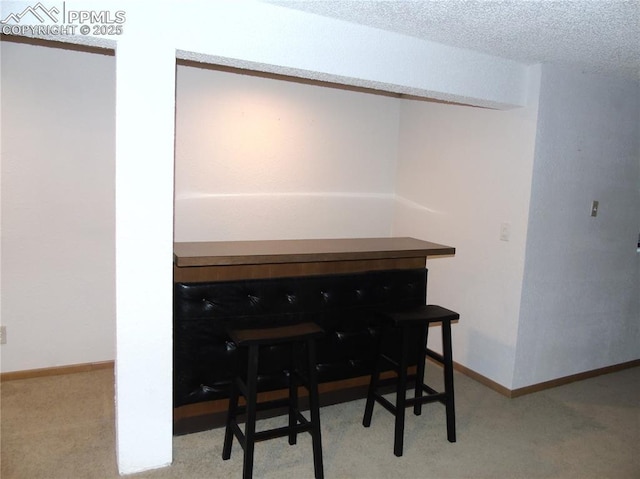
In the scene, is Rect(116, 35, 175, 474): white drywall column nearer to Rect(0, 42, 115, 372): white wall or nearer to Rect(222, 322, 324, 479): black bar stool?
Rect(222, 322, 324, 479): black bar stool

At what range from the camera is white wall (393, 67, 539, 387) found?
317 centimetres

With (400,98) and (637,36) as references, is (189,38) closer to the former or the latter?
(637,36)

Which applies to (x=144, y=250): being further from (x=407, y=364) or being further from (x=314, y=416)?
(x=407, y=364)

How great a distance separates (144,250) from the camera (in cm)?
212

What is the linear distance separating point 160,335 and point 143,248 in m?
0.41

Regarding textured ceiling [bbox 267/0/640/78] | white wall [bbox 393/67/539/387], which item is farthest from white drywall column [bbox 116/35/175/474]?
white wall [bbox 393/67/539/387]

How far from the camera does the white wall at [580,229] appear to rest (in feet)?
10.3

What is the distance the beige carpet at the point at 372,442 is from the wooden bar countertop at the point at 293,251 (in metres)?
0.97

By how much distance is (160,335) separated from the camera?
7.25 ft

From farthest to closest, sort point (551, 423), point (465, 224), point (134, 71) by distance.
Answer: point (465, 224) < point (551, 423) < point (134, 71)

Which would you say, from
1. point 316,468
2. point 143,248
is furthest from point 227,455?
point 143,248

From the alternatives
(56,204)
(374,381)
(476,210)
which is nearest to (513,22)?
(476,210)

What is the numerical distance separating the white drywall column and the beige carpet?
237 mm
